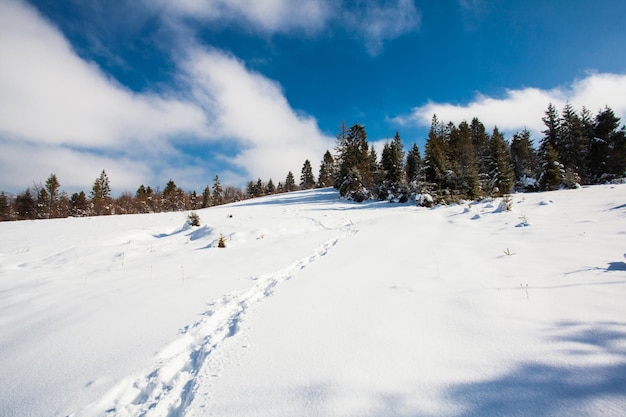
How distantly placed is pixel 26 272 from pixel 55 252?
3.19 m

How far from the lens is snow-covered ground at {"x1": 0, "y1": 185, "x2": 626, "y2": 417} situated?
185cm

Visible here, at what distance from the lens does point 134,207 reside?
56.4m

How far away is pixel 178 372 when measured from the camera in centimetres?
→ 250

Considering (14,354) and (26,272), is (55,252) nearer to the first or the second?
(26,272)

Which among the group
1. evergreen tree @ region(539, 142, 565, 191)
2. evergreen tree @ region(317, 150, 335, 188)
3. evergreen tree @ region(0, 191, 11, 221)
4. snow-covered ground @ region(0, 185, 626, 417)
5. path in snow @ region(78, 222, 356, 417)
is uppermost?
evergreen tree @ region(317, 150, 335, 188)

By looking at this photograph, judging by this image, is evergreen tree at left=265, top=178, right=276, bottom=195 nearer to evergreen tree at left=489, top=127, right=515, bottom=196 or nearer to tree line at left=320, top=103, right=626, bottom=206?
tree line at left=320, top=103, right=626, bottom=206

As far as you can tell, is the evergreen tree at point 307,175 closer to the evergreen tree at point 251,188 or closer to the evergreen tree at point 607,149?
the evergreen tree at point 251,188

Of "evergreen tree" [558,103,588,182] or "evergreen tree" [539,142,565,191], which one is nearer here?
"evergreen tree" [539,142,565,191]

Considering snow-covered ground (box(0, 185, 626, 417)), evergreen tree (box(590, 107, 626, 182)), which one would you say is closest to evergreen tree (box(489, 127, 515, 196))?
evergreen tree (box(590, 107, 626, 182))

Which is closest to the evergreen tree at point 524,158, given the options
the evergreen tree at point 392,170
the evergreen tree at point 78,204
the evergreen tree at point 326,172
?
the evergreen tree at point 392,170

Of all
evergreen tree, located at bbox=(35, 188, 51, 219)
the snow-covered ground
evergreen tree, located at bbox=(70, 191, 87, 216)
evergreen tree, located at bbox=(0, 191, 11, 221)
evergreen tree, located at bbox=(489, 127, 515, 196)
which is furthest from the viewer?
evergreen tree, located at bbox=(70, 191, 87, 216)

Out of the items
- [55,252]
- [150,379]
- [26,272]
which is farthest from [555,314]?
[55,252]

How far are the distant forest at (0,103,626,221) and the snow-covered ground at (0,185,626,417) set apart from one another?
14552 millimetres

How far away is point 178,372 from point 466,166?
27.6 meters
